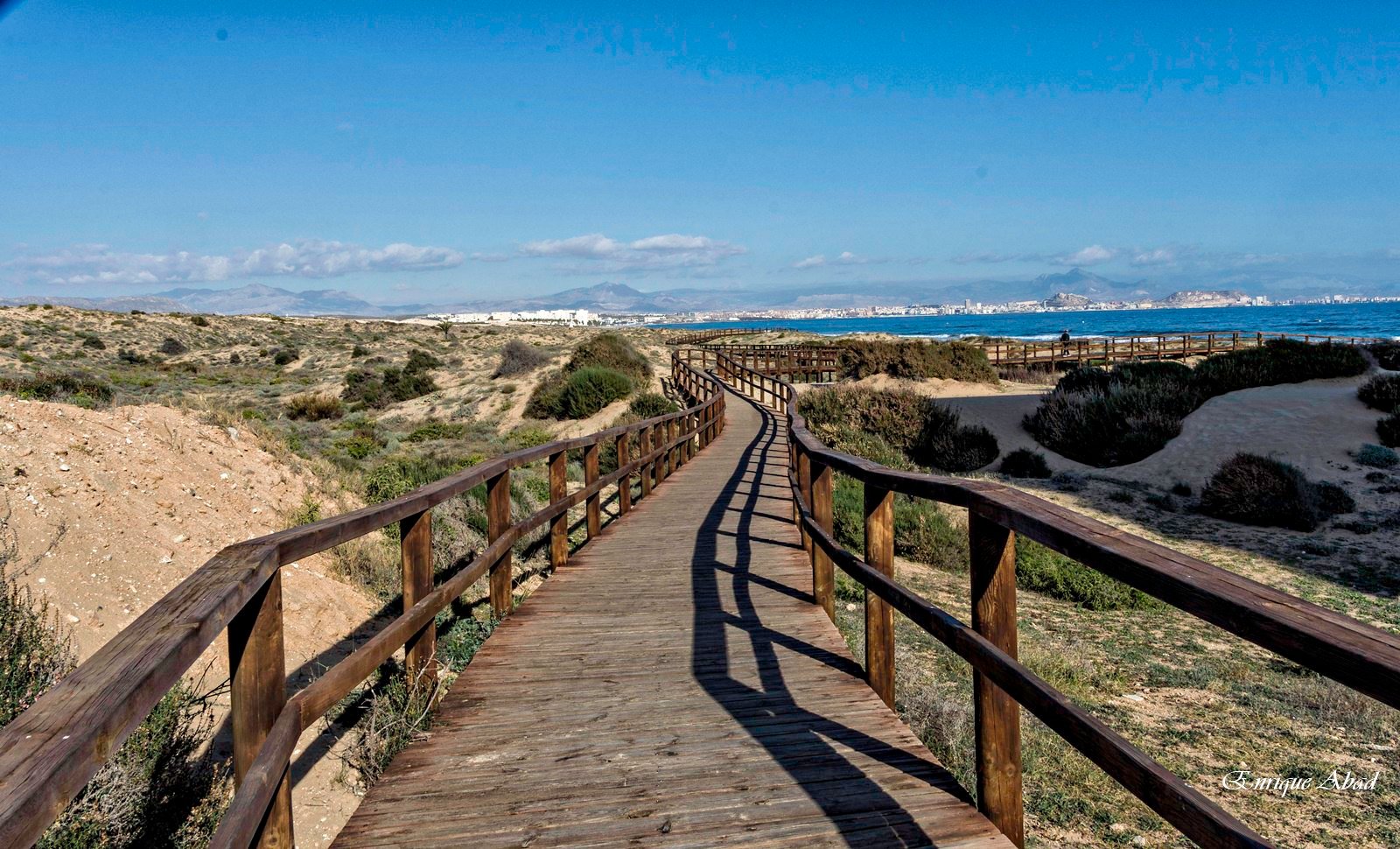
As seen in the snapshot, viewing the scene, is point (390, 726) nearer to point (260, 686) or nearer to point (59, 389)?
point (260, 686)

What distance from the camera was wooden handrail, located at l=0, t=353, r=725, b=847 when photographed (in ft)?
4.28

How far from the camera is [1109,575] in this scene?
215 cm

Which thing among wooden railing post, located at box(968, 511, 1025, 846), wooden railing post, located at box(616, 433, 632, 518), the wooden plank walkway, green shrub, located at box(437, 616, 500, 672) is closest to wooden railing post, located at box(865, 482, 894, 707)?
the wooden plank walkway

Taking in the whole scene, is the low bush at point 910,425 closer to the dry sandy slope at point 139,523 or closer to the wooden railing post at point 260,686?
the dry sandy slope at point 139,523

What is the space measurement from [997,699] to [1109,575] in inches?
34.3

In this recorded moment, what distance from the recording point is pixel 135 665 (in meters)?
1.66

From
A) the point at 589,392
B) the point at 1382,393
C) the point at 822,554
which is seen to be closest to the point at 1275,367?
the point at 1382,393

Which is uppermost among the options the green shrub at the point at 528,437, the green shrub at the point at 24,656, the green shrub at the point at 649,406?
the green shrub at the point at 24,656

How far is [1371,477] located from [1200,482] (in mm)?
2533

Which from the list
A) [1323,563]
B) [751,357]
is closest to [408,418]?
[751,357]

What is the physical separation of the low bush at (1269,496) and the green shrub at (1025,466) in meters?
3.20

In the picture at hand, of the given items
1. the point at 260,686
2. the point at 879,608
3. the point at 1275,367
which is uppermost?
the point at 1275,367

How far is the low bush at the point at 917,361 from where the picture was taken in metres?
31.0

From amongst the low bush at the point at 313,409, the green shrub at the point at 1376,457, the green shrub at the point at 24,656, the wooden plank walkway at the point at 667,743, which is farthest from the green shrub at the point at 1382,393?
the low bush at the point at 313,409
